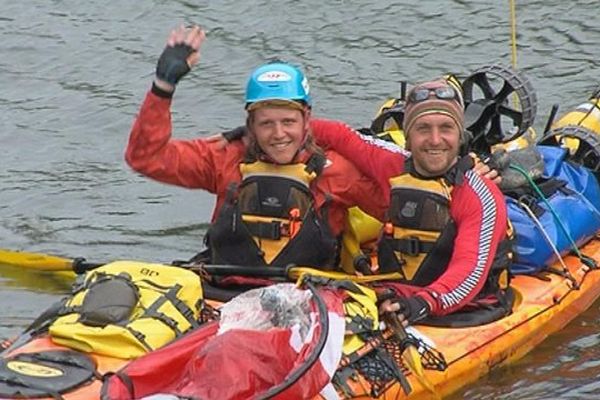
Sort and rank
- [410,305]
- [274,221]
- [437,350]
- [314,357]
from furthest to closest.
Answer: [274,221]
[437,350]
[410,305]
[314,357]

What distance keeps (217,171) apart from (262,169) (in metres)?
0.27

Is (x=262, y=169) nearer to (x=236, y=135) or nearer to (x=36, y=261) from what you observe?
(x=236, y=135)

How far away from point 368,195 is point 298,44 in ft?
21.3

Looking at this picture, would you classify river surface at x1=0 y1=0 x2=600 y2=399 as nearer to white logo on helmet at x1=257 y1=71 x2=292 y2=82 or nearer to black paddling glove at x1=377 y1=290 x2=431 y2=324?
black paddling glove at x1=377 y1=290 x2=431 y2=324

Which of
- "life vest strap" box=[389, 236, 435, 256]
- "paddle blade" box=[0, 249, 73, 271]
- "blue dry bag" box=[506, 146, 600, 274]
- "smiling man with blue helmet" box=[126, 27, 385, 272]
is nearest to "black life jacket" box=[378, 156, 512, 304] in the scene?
"life vest strap" box=[389, 236, 435, 256]

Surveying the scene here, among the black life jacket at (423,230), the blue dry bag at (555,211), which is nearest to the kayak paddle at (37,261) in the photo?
the black life jacket at (423,230)

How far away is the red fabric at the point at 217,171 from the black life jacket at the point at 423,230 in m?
0.24

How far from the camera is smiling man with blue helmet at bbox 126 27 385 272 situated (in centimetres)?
683

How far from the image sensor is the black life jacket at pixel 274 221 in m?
6.91

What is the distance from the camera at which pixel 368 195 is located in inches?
283

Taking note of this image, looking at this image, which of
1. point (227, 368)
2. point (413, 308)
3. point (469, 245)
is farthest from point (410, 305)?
point (227, 368)

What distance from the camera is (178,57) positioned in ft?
22.0

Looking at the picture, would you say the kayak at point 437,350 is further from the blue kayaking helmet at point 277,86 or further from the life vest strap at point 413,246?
the blue kayaking helmet at point 277,86

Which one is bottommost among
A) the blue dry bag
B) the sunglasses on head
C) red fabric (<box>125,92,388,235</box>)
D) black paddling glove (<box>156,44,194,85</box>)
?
the blue dry bag
